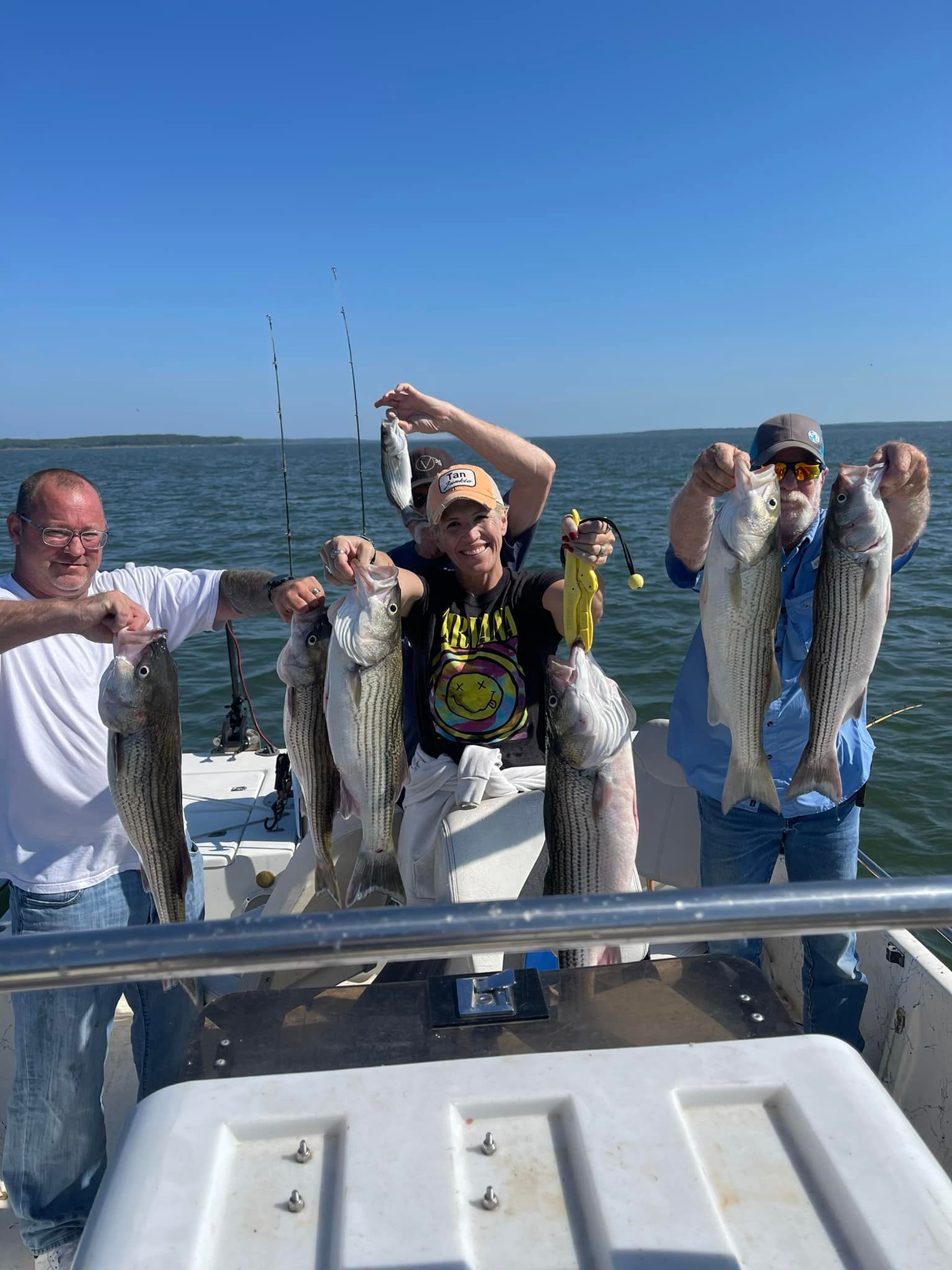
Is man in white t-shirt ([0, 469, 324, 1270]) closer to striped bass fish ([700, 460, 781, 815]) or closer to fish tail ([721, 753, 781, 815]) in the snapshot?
striped bass fish ([700, 460, 781, 815])

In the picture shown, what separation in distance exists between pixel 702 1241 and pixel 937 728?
10.6m

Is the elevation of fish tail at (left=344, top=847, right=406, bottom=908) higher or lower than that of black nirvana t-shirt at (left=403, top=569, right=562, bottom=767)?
lower

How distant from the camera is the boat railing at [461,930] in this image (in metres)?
1.73

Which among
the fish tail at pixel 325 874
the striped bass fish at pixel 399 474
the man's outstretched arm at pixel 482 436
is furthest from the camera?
the striped bass fish at pixel 399 474

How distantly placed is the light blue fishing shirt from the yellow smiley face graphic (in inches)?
34.8

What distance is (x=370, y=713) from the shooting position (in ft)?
10.3

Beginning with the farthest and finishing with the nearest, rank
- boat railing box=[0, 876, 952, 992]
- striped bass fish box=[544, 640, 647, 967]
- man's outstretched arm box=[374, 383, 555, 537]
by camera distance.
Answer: man's outstretched arm box=[374, 383, 555, 537] < striped bass fish box=[544, 640, 647, 967] < boat railing box=[0, 876, 952, 992]

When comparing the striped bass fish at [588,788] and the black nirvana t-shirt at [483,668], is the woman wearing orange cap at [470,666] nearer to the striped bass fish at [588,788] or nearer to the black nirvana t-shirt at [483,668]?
the black nirvana t-shirt at [483,668]

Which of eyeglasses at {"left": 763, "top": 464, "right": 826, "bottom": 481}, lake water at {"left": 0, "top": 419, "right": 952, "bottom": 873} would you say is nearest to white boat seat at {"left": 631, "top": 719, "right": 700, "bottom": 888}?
eyeglasses at {"left": 763, "top": 464, "right": 826, "bottom": 481}

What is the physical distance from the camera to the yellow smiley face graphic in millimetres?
3699

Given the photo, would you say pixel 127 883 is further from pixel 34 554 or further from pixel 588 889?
pixel 588 889

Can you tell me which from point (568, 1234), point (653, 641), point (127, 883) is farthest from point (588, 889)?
point (653, 641)

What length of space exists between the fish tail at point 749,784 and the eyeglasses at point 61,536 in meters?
2.49

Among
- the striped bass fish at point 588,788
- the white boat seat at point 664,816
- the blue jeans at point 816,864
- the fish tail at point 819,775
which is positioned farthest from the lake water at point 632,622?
the striped bass fish at point 588,788
